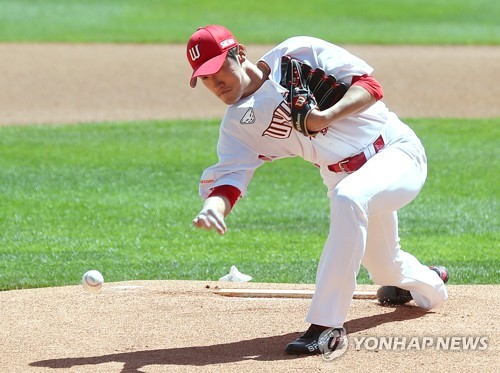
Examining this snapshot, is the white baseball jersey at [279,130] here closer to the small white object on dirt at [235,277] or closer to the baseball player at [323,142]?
the baseball player at [323,142]

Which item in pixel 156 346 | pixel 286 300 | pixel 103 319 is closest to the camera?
pixel 156 346

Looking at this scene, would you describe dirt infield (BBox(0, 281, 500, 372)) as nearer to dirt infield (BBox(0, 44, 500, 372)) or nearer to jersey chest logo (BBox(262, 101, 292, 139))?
dirt infield (BBox(0, 44, 500, 372))

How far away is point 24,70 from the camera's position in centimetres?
1855

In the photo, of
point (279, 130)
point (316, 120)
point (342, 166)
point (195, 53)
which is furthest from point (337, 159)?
point (195, 53)

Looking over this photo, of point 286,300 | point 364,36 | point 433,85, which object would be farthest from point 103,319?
point 364,36

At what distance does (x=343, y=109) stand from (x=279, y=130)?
1.29ft

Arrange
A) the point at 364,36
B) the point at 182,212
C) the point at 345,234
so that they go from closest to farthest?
1. the point at 345,234
2. the point at 182,212
3. the point at 364,36

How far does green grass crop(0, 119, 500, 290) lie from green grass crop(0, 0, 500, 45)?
8499 millimetres

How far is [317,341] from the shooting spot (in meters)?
5.09

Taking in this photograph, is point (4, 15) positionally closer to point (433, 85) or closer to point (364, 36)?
point (364, 36)

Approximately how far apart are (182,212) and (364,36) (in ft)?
44.7

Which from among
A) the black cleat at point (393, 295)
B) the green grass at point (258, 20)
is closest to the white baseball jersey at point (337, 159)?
the black cleat at point (393, 295)

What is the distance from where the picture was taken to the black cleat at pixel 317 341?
5094mm

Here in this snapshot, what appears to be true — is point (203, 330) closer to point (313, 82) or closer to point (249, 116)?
point (249, 116)
